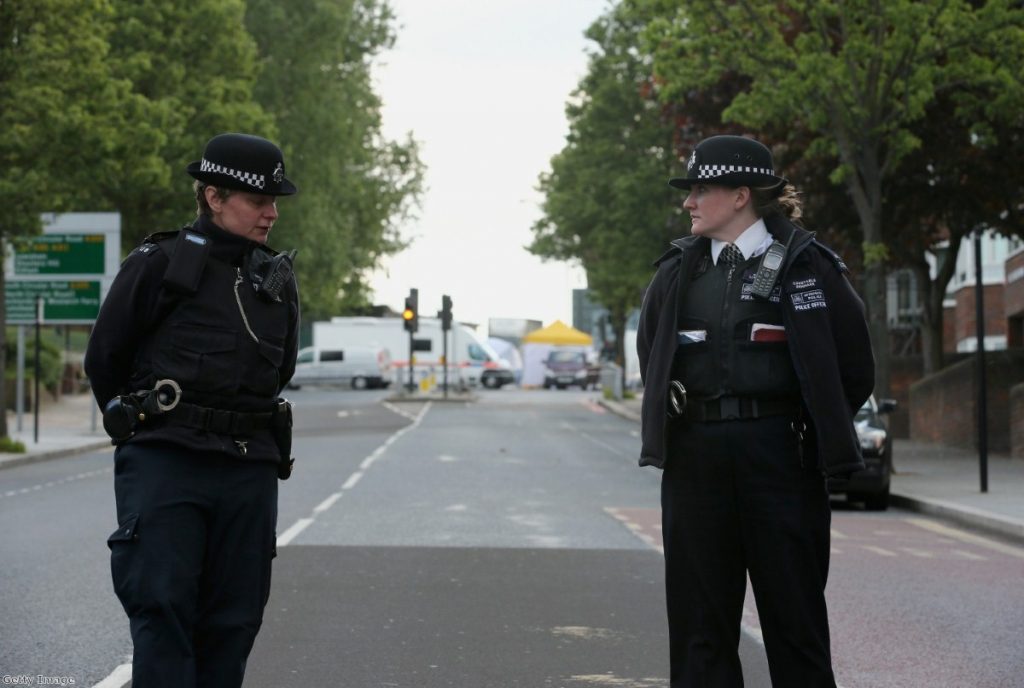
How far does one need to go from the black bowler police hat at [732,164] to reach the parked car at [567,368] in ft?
250

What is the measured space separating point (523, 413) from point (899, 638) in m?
39.3

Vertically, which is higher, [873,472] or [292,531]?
[873,472]

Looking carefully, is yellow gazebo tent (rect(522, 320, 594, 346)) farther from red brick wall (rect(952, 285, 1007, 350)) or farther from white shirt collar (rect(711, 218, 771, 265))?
Result: white shirt collar (rect(711, 218, 771, 265))

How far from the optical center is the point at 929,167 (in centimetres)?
3009

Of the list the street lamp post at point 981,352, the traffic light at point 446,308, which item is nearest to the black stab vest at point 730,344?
the street lamp post at point 981,352

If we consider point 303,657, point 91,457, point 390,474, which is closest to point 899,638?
point 303,657

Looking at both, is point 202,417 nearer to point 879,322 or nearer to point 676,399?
point 676,399

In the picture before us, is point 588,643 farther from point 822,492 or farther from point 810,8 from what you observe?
point 810,8

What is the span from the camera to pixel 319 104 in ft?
A: 183

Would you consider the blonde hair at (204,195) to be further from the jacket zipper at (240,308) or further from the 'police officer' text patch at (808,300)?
the 'police officer' text patch at (808,300)

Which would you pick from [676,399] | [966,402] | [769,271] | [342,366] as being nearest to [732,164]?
[769,271]

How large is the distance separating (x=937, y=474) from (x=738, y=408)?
20.1 meters

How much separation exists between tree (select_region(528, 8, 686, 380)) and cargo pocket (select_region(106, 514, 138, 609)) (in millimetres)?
36062

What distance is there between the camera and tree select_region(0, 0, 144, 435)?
26.4m
